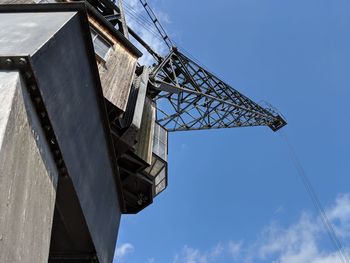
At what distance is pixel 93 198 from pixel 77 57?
328 cm

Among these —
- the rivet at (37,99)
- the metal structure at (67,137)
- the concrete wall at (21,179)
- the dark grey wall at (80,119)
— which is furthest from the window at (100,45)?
the rivet at (37,99)

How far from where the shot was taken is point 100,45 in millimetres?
12203

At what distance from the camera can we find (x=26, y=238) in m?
5.46

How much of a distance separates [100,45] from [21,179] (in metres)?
7.51

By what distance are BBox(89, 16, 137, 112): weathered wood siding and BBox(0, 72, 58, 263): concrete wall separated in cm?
382

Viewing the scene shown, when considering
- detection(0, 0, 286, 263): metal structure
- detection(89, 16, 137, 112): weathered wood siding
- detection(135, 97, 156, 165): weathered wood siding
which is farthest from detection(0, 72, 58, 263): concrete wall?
detection(135, 97, 156, 165): weathered wood siding

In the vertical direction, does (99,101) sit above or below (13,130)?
above

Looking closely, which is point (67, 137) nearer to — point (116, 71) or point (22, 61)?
point (22, 61)

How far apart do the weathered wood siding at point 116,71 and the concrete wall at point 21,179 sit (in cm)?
382

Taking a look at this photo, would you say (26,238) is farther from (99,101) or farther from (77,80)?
(99,101)

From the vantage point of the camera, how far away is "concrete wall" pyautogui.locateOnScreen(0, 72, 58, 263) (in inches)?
189

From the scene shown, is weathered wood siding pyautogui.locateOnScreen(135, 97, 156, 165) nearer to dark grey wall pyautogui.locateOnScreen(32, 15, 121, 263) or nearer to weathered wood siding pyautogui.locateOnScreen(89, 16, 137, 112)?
dark grey wall pyautogui.locateOnScreen(32, 15, 121, 263)

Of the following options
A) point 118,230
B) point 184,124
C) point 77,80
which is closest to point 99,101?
point 77,80

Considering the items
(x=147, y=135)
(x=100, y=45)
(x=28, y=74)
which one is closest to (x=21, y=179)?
(x=28, y=74)
